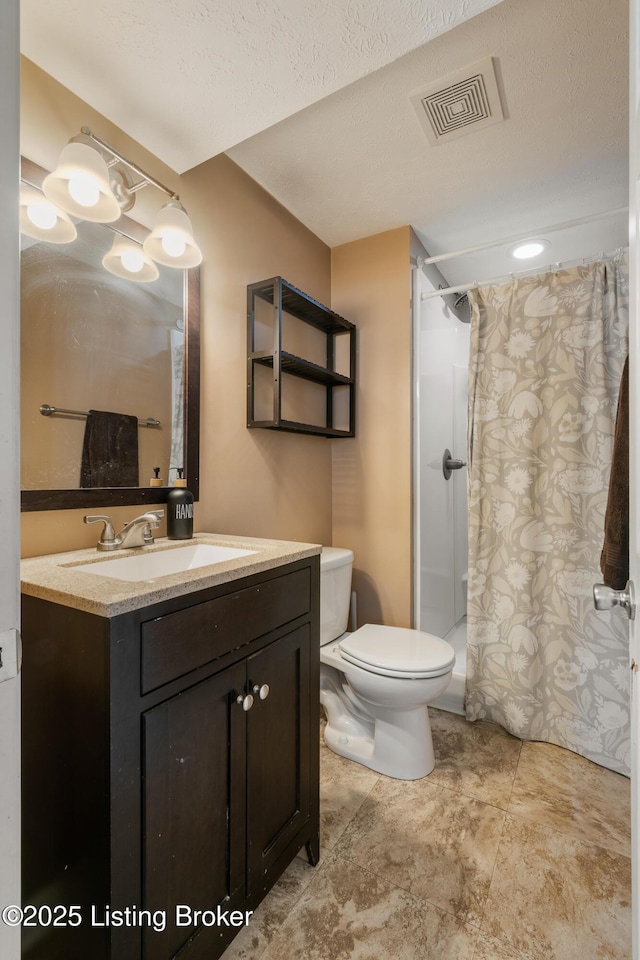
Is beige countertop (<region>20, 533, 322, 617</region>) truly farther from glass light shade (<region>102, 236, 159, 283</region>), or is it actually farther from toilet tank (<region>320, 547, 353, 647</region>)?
glass light shade (<region>102, 236, 159, 283</region>)

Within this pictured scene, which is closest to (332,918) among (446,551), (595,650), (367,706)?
(367,706)

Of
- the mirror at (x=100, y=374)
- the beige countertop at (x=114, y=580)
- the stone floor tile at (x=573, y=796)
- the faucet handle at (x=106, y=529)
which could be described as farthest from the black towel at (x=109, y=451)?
the stone floor tile at (x=573, y=796)

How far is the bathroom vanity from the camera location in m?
0.73

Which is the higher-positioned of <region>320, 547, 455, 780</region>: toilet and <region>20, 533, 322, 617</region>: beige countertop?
<region>20, 533, 322, 617</region>: beige countertop

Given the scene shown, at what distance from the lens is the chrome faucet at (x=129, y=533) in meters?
1.19

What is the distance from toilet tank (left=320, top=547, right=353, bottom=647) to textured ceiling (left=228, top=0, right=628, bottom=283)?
162cm

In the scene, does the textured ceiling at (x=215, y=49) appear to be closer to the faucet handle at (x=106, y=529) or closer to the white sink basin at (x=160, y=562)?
the faucet handle at (x=106, y=529)

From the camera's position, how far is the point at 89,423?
1.23 metres

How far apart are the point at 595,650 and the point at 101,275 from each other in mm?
2214

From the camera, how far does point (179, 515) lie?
1396 mm

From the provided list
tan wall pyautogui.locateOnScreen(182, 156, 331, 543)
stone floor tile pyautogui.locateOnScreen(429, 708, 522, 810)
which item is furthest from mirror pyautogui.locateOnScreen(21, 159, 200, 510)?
stone floor tile pyautogui.locateOnScreen(429, 708, 522, 810)

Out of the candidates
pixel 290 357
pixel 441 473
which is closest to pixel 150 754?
pixel 290 357

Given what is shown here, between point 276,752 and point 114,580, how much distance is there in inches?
24.6

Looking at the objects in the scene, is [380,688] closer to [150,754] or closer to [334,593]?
[334,593]
